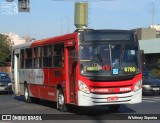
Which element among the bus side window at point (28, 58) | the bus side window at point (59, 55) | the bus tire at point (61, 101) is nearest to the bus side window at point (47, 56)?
the bus side window at point (59, 55)

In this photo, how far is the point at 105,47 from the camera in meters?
15.8

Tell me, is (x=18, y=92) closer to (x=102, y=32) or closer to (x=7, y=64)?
(x=102, y=32)

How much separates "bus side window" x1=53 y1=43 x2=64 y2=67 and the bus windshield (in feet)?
5.49

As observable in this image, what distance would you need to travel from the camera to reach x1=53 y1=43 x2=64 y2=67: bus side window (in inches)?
676

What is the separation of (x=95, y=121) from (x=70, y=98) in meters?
2.52

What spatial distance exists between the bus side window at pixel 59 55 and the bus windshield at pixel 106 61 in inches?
65.9

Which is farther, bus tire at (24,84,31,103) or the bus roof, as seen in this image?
bus tire at (24,84,31,103)

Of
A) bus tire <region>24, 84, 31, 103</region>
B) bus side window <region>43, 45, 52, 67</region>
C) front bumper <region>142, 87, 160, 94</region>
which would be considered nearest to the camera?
bus side window <region>43, 45, 52, 67</region>

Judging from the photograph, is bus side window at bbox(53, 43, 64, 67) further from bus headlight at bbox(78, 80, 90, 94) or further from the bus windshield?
bus headlight at bbox(78, 80, 90, 94)

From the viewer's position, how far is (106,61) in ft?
51.0

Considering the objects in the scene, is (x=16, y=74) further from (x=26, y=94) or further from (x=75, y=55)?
(x=75, y=55)

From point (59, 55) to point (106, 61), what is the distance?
255 centimetres

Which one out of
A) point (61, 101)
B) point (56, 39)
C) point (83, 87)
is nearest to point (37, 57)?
point (56, 39)

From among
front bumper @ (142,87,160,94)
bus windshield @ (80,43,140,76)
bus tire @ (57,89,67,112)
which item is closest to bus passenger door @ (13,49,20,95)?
bus tire @ (57,89,67,112)
